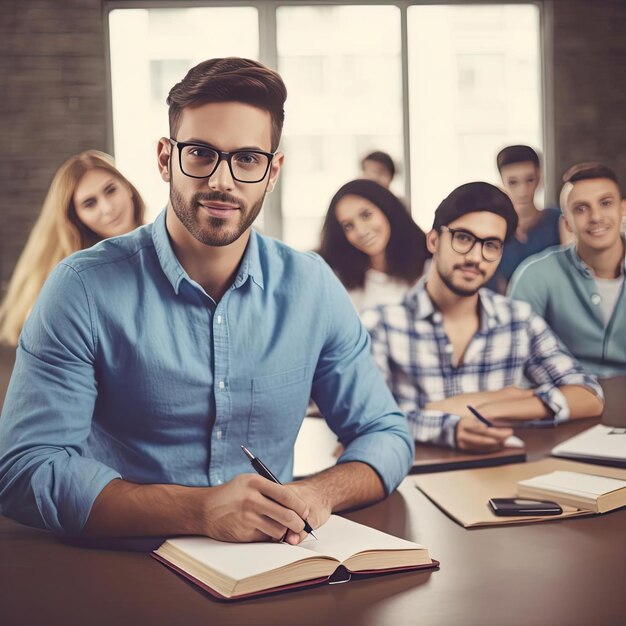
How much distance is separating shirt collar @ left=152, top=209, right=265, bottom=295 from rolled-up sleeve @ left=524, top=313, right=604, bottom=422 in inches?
35.9

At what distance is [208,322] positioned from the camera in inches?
57.1

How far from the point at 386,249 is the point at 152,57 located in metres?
1.14

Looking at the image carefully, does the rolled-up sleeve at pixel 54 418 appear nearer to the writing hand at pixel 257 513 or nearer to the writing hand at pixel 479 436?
the writing hand at pixel 257 513

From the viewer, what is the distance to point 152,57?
2812 mm

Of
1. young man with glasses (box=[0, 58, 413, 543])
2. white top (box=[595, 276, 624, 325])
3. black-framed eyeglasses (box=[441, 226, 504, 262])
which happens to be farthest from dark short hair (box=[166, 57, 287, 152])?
white top (box=[595, 276, 624, 325])

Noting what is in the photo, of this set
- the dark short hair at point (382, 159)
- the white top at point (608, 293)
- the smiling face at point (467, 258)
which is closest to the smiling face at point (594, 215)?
the white top at point (608, 293)

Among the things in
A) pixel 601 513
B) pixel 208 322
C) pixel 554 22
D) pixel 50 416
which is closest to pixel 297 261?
pixel 208 322

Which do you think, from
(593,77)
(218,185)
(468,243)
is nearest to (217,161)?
(218,185)

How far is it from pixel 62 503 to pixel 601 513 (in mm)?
811

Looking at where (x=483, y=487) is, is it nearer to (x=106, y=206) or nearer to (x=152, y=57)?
(x=106, y=206)

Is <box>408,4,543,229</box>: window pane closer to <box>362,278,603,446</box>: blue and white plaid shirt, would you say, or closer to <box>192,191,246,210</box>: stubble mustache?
<box>362,278,603,446</box>: blue and white plaid shirt

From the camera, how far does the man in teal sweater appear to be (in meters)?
2.38

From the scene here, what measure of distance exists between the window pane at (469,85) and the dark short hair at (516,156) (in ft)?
0.31

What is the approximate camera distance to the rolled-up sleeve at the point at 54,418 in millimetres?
1184
